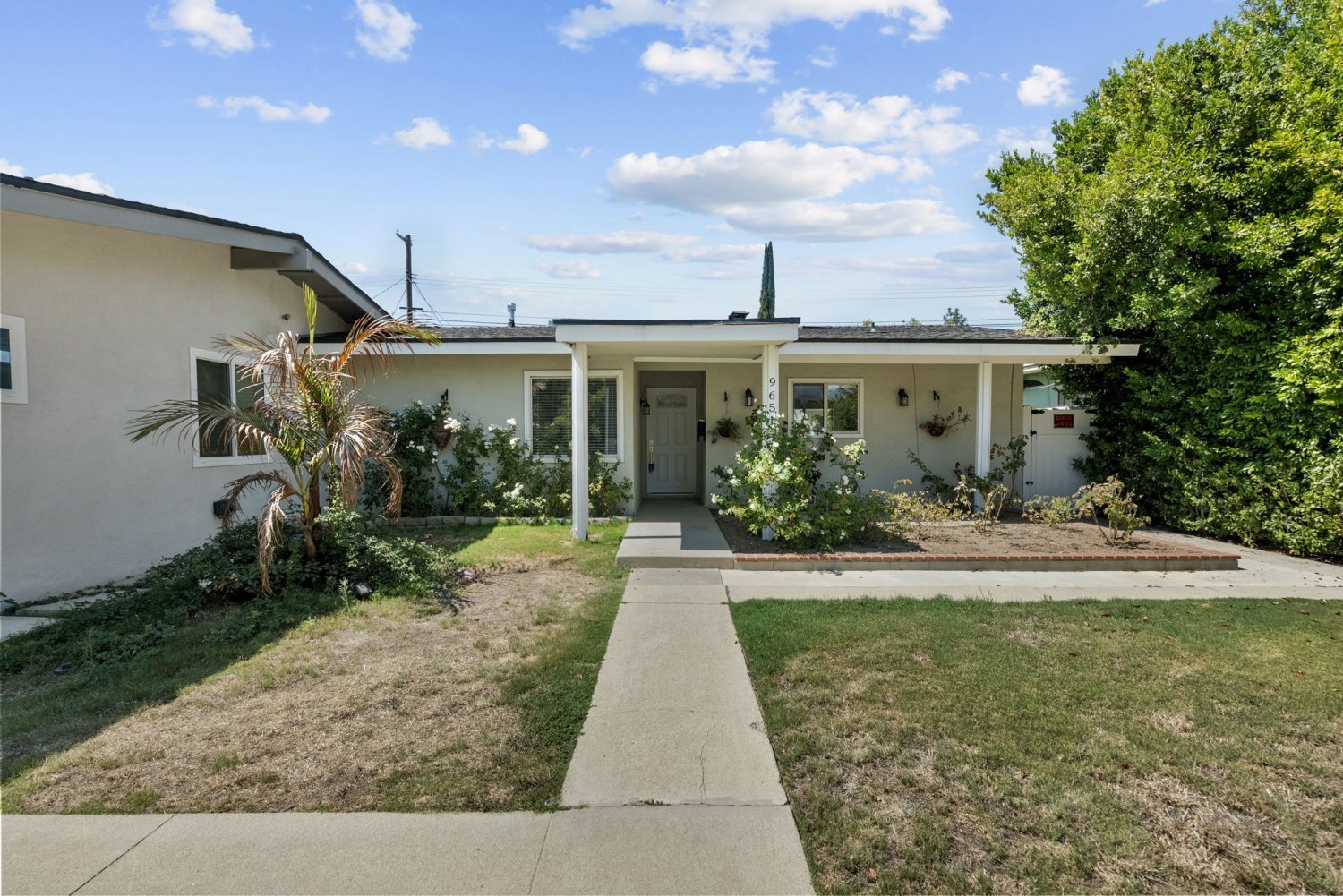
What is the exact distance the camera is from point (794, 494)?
8.02 metres

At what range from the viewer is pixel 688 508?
11.3 metres

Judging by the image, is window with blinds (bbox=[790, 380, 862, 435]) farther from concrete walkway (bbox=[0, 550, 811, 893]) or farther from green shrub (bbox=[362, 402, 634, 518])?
concrete walkway (bbox=[0, 550, 811, 893])

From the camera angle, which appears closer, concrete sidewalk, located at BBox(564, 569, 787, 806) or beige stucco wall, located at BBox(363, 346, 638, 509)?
concrete sidewalk, located at BBox(564, 569, 787, 806)

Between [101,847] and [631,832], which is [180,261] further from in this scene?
[631,832]

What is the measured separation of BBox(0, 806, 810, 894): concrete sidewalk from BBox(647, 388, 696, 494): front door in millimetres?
9590

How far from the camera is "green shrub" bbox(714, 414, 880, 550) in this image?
7.91m

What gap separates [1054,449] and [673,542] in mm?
7767

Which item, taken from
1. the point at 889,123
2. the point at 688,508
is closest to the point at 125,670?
the point at 688,508

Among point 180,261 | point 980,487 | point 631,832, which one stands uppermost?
point 180,261

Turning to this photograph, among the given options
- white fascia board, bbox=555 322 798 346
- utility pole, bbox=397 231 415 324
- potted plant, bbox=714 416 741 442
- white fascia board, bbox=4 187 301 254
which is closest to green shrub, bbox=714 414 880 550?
white fascia board, bbox=555 322 798 346

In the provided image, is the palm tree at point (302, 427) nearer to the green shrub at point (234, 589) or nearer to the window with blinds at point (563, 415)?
the green shrub at point (234, 589)

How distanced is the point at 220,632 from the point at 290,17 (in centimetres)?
690

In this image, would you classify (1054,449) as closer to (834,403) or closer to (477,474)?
(834,403)

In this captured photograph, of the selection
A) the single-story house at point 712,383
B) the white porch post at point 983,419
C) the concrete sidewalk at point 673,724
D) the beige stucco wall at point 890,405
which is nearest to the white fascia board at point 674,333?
the single-story house at point 712,383
